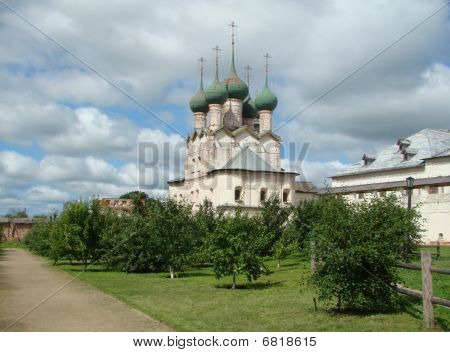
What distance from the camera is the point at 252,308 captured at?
12.5m

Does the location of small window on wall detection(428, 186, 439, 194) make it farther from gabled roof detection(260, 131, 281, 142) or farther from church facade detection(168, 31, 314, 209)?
gabled roof detection(260, 131, 281, 142)

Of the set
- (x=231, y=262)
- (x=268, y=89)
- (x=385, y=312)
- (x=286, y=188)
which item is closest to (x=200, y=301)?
(x=231, y=262)

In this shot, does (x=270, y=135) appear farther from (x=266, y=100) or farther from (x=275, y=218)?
(x=275, y=218)

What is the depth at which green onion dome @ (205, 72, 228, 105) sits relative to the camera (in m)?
60.6

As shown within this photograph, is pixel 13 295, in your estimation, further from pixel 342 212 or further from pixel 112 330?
pixel 342 212

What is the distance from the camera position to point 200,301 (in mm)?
14070

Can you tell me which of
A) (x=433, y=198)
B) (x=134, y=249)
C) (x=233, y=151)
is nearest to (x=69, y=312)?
(x=134, y=249)

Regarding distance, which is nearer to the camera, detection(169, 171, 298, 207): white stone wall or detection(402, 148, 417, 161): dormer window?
detection(402, 148, 417, 161): dormer window

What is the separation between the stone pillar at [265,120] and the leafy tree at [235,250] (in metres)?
44.9

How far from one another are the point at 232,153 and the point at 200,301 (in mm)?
45209

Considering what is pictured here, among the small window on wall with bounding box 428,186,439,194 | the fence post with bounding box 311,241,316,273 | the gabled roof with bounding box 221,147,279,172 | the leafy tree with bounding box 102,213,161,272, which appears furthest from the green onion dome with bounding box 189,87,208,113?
the fence post with bounding box 311,241,316,273

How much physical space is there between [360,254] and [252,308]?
3.15m

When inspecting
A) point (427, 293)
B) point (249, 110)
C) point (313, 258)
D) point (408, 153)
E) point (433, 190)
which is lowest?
point (427, 293)

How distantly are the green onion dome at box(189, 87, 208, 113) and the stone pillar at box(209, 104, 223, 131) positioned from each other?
3.76 m
